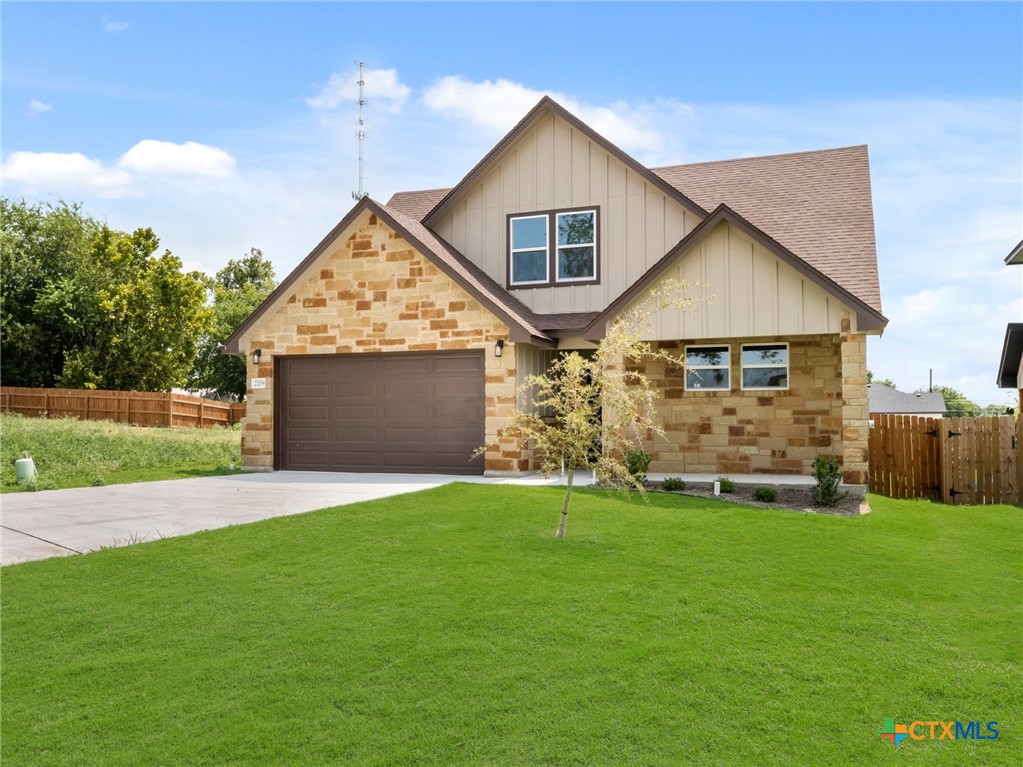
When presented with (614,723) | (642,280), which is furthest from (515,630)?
(642,280)

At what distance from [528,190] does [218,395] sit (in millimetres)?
40866

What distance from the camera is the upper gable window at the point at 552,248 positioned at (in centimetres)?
1816

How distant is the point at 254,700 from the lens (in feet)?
15.7

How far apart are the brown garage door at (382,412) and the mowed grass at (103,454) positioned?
2.22 metres

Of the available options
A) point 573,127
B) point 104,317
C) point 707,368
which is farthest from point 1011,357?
point 104,317

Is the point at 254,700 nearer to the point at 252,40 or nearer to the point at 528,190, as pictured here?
the point at 252,40

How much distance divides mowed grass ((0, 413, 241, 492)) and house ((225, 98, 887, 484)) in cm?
248

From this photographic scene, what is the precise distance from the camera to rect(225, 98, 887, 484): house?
52.4 ft

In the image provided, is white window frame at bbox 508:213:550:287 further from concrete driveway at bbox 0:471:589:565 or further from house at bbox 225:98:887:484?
concrete driveway at bbox 0:471:589:565

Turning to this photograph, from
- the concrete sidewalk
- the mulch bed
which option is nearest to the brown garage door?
the concrete sidewalk

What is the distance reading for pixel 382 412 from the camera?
17.5 m

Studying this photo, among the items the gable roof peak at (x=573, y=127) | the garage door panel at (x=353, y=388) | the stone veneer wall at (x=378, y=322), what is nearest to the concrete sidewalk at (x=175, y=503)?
the stone veneer wall at (x=378, y=322)

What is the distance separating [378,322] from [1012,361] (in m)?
18.3

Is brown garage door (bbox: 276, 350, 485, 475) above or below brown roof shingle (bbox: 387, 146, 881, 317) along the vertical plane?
below
